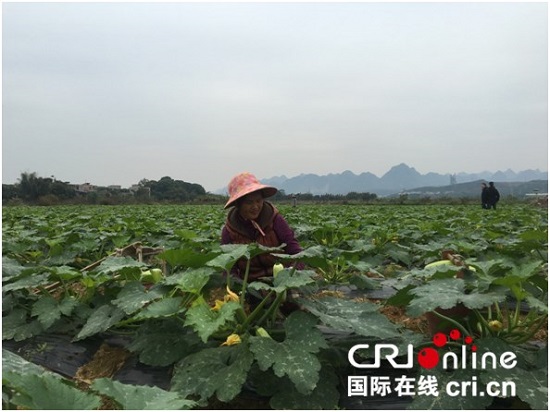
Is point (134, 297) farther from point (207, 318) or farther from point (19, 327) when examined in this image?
point (19, 327)

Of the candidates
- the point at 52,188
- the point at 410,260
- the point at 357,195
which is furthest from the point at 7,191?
the point at 410,260

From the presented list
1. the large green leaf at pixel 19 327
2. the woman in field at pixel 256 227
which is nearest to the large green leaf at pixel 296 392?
the woman in field at pixel 256 227

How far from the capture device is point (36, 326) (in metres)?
2.79

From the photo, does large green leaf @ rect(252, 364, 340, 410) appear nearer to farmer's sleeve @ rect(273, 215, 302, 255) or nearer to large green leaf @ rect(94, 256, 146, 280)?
large green leaf @ rect(94, 256, 146, 280)

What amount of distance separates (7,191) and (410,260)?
38.1 metres

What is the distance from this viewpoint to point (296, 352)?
1.98 metres

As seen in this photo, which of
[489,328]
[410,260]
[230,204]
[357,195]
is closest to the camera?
[489,328]

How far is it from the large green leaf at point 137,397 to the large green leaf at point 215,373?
0.55 m

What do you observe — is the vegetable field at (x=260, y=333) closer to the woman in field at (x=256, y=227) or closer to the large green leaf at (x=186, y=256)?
the large green leaf at (x=186, y=256)

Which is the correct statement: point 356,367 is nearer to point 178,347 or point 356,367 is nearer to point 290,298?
point 290,298

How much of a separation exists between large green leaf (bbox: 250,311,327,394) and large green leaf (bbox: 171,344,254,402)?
96 mm

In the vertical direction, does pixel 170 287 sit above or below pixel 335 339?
above

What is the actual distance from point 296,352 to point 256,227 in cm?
138

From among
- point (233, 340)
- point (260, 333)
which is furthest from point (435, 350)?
point (233, 340)
